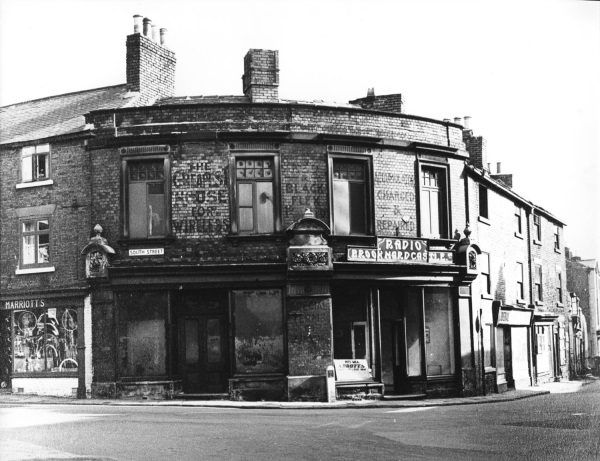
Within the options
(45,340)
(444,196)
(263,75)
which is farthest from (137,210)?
(444,196)

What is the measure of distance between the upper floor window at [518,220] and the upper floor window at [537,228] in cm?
174

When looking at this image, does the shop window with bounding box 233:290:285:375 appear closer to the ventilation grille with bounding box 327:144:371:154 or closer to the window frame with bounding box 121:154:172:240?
the window frame with bounding box 121:154:172:240

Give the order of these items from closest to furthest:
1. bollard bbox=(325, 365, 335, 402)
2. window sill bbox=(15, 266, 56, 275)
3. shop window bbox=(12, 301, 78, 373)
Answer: bollard bbox=(325, 365, 335, 402) → shop window bbox=(12, 301, 78, 373) → window sill bbox=(15, 266, 56, 275)

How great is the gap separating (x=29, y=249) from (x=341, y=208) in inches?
316

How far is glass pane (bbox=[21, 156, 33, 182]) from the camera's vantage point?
2017 cm

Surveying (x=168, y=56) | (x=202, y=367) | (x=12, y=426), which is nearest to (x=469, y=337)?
(x=202, y=367)

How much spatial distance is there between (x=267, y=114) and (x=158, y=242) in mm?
4145

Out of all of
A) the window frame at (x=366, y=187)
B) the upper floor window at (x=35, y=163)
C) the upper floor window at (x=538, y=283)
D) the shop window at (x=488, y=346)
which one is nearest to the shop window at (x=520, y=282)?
the upper floor window at (x=538, y=283)

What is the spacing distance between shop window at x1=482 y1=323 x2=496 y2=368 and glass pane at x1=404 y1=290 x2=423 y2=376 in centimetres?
302

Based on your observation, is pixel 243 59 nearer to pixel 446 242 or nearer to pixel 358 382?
pixel 446 242

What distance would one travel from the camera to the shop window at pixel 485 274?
2397 centimetres

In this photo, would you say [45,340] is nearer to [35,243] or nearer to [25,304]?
[25,304]

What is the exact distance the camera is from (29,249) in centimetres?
2005

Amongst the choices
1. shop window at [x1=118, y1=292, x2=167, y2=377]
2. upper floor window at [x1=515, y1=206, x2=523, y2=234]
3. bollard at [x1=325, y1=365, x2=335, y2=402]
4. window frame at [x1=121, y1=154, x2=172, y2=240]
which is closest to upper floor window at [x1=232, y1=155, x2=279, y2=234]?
window frame at [x1=121, y1=154, x2=172, y2=240]
